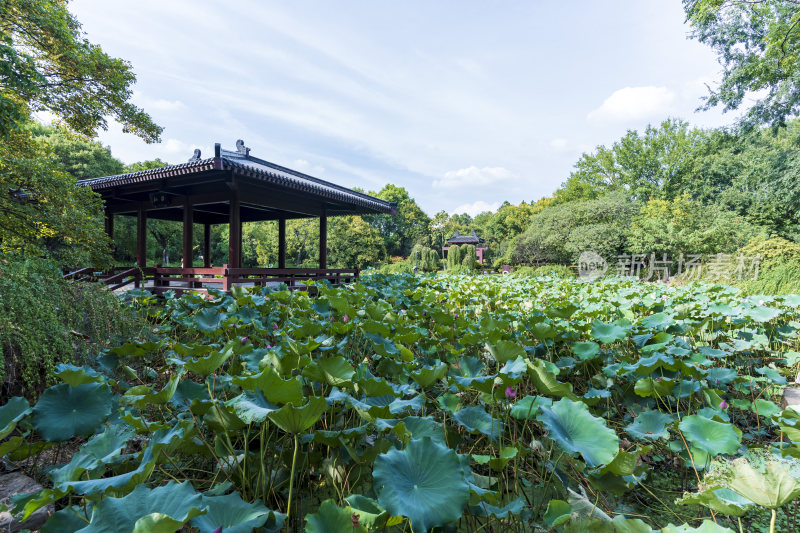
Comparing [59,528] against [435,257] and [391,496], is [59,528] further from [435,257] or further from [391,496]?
[435,257]

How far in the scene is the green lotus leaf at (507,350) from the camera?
1.57 meters

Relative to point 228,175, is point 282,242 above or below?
below

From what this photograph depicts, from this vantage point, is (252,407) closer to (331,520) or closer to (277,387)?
(277,387)

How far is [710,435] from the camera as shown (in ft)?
3.99

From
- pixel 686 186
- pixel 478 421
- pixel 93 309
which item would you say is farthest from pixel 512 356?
pixel 686 186

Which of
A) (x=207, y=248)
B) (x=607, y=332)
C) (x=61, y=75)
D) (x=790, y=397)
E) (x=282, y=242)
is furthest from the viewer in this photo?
(x=207, y=248)

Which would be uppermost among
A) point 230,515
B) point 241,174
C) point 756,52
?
point 756,52

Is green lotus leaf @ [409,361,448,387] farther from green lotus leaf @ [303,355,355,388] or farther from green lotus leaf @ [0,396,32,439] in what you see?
green lotus leaf @ [0,396,32,439]

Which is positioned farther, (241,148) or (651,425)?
(241,148)

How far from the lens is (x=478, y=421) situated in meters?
1.36

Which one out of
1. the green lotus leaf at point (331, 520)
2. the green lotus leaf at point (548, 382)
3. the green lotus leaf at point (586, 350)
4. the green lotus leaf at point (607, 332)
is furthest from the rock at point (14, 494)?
the green lotus leaf at point (607, 332)

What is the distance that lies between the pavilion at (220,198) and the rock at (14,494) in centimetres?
529

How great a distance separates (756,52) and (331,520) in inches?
665

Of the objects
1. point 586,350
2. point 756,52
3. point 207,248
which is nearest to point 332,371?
point 586,350
